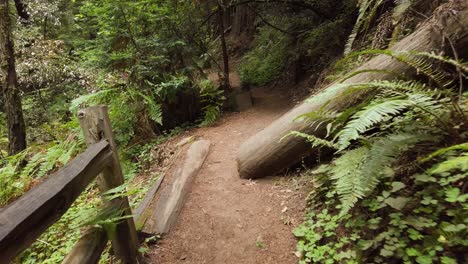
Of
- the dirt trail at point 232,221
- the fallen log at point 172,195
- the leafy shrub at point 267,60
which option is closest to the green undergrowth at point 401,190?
the dirt trail at point 232,221

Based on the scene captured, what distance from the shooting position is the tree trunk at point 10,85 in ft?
19.4

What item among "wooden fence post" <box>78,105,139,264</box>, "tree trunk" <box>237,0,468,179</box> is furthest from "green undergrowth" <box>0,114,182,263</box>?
"tree trunk" <box>237,0,468,179</box>

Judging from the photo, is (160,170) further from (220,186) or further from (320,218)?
(320,218)

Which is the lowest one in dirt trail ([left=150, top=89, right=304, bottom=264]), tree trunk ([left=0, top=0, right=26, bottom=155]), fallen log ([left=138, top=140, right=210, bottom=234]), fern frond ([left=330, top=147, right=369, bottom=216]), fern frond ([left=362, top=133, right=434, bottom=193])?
dirt trail ([left=150, top=89, right=304, bottom=264])

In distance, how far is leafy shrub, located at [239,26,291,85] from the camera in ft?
30.4

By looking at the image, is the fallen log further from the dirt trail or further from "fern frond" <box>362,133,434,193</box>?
"fern frond" <box>362,133,434,193</box>

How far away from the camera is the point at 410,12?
167 inches

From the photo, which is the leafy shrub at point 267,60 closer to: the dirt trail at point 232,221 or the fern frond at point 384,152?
the dirt trail at point 232,221

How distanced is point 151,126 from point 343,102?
15.1 feet

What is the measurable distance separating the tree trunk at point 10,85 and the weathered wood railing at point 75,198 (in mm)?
4644

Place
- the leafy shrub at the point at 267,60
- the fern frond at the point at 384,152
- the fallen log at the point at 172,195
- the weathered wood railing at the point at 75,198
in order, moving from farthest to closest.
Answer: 1. the leafy shrub at the point at 267,60
2. the fallen log at the point at 172,195
3. the fern frond at the point at 384,152
4. the weathered wood railing at the point at 75,198

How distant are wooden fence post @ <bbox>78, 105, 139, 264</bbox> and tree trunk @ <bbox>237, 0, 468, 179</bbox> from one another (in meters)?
1.73

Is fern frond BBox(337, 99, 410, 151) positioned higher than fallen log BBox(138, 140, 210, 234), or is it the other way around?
fern frond BBox(337, 99, 410, 151)

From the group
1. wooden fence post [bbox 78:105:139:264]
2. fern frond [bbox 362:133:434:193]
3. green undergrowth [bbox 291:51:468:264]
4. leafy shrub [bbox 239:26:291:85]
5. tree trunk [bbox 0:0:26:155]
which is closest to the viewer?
green undergrowth [bbox 291:51:468:264]
